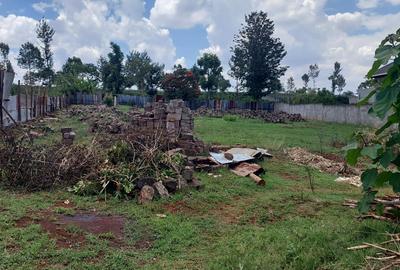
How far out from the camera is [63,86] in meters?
37.8

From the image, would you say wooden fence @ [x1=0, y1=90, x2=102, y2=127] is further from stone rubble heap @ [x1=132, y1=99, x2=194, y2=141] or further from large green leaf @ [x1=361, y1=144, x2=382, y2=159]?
large green leaf @ [x1=361, y1=144, x2=382, y2=159]

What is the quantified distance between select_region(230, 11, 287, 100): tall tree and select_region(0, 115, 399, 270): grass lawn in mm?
37821

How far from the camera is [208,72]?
1898 inches

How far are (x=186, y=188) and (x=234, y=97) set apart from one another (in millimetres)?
39685

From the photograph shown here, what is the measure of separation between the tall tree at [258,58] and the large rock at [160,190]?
39.1 m

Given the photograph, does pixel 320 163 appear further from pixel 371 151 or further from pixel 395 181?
pixel 371 151

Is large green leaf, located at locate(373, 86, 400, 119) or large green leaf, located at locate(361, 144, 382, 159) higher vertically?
large green leaf, located at locate(373, 86, 400, 119)

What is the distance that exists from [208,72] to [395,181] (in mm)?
45981

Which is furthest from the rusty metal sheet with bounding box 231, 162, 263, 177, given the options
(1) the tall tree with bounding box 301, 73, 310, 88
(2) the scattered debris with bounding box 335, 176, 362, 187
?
(1) the tall tree with bounding box 301, 73, 310, 88

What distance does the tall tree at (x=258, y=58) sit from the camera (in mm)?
45062

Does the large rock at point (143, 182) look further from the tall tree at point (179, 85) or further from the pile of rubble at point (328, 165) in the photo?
the tall tree at point (179, 85)

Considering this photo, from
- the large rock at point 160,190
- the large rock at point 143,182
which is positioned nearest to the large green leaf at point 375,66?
the large rock at point 160,190

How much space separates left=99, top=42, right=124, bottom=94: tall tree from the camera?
4600cm

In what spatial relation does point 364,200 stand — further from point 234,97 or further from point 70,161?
point 234,97
